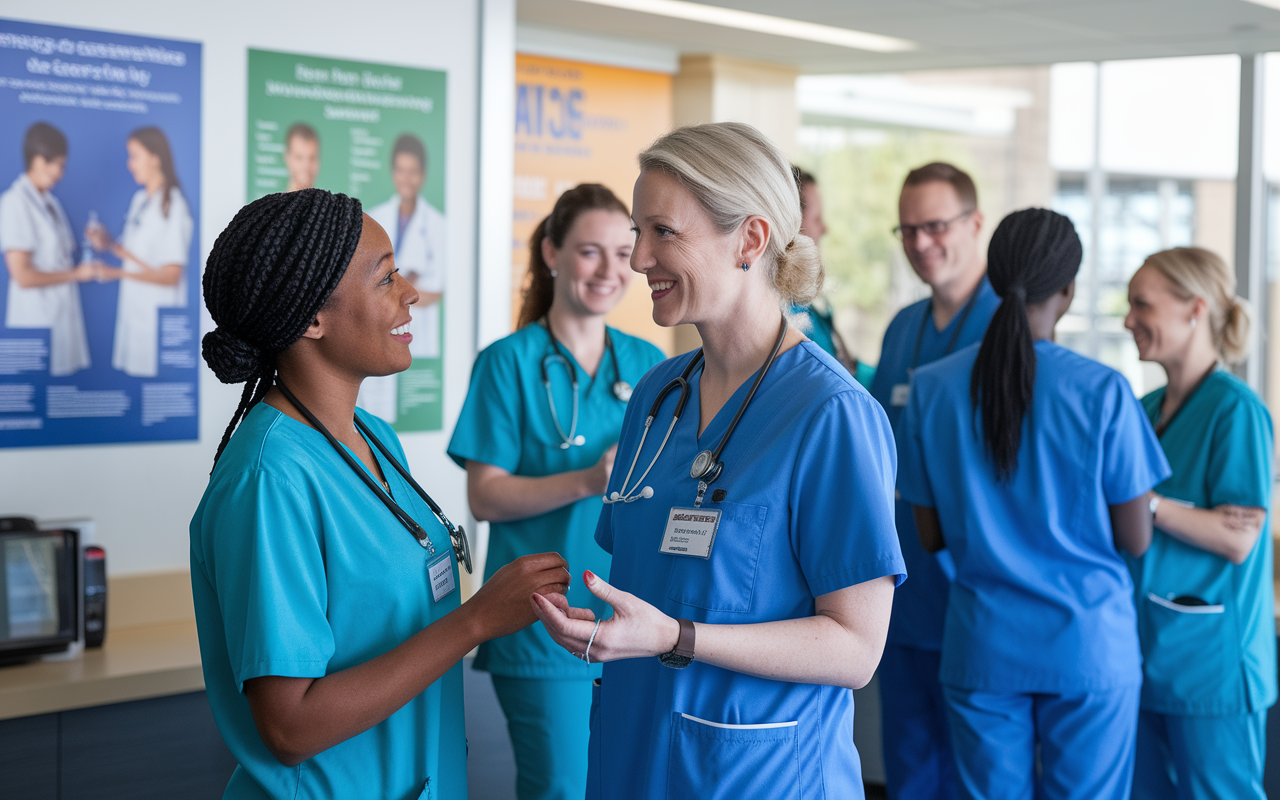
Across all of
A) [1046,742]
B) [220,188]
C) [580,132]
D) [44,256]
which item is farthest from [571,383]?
[580,132]

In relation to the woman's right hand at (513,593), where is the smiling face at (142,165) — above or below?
above

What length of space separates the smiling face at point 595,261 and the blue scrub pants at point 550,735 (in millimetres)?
814

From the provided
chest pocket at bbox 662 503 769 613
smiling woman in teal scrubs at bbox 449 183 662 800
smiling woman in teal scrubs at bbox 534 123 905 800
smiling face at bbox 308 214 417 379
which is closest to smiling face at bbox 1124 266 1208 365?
smiling woman in teal scrubs at bbox 449 183 662 800

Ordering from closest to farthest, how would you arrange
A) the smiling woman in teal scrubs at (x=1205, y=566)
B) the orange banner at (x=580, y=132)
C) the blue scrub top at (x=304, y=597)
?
1. the blue scrub top at (x=304, y=597)
2. the smiling woman in teal scrubs at (x=1205, y=566)
3. the orange banner at (x=580, y=132)

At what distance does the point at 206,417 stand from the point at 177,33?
3.53ft

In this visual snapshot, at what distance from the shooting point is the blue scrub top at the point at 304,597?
120cm

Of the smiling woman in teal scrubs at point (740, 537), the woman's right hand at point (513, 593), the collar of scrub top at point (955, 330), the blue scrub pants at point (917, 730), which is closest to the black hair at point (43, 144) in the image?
the smiling woman in teal scrubs at point (740, 537)

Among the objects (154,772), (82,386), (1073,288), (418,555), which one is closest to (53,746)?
(154,772)

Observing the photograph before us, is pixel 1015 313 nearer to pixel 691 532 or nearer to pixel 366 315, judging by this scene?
pixel 691 532

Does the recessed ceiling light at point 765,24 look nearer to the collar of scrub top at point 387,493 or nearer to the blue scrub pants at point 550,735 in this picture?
the blue scrub pants at point 550,735

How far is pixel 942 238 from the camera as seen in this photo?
114 inches

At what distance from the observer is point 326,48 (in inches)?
126

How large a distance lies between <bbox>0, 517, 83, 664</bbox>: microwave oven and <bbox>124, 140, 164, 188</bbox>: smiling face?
3.14 ft

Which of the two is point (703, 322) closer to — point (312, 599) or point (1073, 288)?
point (312, 599)
